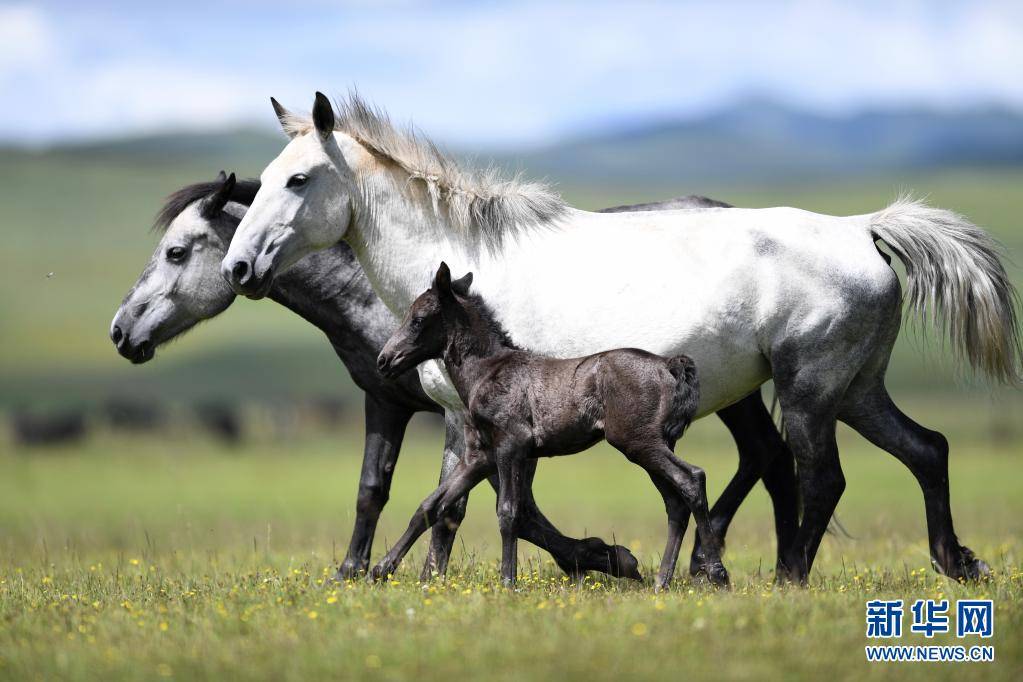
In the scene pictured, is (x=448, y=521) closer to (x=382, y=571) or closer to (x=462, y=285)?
(x=382, y=571)

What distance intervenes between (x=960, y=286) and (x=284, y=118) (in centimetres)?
461

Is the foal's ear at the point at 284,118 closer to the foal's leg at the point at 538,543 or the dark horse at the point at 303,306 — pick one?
the dark horse at the point at 303,306

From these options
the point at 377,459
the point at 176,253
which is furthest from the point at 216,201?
the point at 377,459

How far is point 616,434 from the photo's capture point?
737 centimetres

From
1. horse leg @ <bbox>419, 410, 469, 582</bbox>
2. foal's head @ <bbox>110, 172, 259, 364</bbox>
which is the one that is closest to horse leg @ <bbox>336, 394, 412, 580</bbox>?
horse leg @ <bbox>419, 410, 469, 582</bbox>

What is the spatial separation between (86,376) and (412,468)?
33238 mm

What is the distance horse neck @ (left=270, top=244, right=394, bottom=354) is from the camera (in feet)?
30.0

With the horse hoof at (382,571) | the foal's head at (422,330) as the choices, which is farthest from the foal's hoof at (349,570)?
the foal's head at (422,330)

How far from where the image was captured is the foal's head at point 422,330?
25.7 feet

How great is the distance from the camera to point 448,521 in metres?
8.34

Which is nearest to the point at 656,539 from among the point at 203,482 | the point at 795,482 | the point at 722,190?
the point at 795,482

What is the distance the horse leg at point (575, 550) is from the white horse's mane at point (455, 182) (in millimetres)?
1577

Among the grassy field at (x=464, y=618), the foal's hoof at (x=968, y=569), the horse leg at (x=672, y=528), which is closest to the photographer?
the grassy field at (x=464, y=618)

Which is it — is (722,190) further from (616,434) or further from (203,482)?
(616,434)
